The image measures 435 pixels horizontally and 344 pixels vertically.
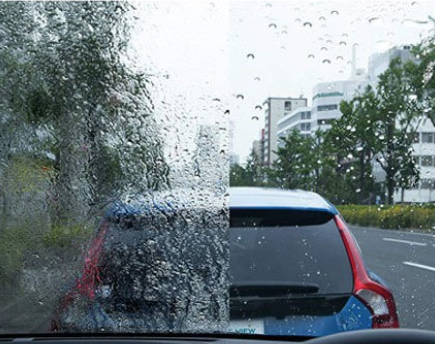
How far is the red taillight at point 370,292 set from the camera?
236cm

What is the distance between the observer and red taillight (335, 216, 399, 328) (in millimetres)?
2355

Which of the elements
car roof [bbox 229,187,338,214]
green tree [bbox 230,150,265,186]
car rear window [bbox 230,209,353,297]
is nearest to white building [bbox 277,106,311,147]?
green tree [bbox 230,150,265,186]

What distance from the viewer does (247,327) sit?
2.31 metres

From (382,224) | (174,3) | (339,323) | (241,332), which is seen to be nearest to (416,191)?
(382,224)

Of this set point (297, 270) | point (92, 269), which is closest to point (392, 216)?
point (297, 270)

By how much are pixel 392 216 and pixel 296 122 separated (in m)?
0.65

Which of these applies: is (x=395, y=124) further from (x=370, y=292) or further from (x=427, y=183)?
(x=370, y=292)

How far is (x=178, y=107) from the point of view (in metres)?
2.92

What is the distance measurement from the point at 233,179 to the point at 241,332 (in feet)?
2.30

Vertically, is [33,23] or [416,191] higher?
[33,23]

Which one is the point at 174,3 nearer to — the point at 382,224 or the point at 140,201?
the point at 140,201

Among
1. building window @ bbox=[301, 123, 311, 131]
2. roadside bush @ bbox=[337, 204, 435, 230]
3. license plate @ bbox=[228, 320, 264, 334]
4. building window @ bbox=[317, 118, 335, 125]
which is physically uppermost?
building window @ bbox=[317, 118, 335, 125]

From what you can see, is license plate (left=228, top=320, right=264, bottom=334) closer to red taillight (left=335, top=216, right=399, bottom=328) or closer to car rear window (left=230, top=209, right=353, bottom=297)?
car rear window (left=230, top=209, right=353, bottom=297)

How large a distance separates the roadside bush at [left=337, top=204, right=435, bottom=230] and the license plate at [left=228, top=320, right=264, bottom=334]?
588 millimetres
